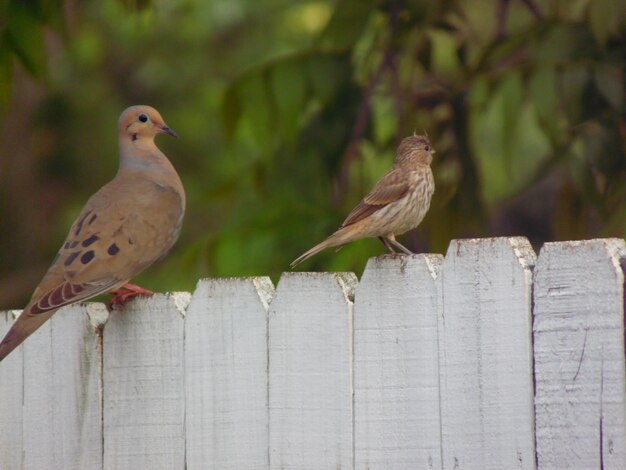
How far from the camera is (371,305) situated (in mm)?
3873

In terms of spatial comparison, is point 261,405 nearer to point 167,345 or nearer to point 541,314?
point 167,345

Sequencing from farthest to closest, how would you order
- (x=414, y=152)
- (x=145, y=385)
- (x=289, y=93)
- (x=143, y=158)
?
(x=289, y=93), (x=143, y=158), (x=414, y=152), (x=145, y=385)

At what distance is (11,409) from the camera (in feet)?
16.1

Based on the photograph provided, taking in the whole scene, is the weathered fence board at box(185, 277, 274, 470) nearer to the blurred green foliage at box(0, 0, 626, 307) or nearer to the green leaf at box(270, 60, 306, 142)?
the blurred green foliage at box(0, 0, 626, 307)

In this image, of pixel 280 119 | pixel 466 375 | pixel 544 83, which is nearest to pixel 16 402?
pixel 466 375

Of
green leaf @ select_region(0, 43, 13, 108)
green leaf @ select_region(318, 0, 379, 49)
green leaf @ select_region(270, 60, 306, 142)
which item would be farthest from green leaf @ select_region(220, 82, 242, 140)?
green leaf @ select_region(0, 43, 13, 108)

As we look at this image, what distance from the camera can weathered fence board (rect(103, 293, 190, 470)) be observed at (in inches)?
171

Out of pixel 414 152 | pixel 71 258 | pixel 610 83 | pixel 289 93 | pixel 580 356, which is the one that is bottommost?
pixel 580 356

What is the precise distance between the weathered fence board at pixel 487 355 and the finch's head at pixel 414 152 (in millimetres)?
1851

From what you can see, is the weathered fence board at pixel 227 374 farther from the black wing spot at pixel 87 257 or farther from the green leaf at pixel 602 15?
the green leaf at pixel 602 15

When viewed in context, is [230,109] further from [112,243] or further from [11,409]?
[11,409]

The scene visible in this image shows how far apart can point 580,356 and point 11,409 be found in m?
2.39

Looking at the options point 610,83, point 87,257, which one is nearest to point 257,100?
point 610,83

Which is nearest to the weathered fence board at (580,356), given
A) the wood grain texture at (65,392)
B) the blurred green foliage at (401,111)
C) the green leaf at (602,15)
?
the wood grain texture at (65,392)
